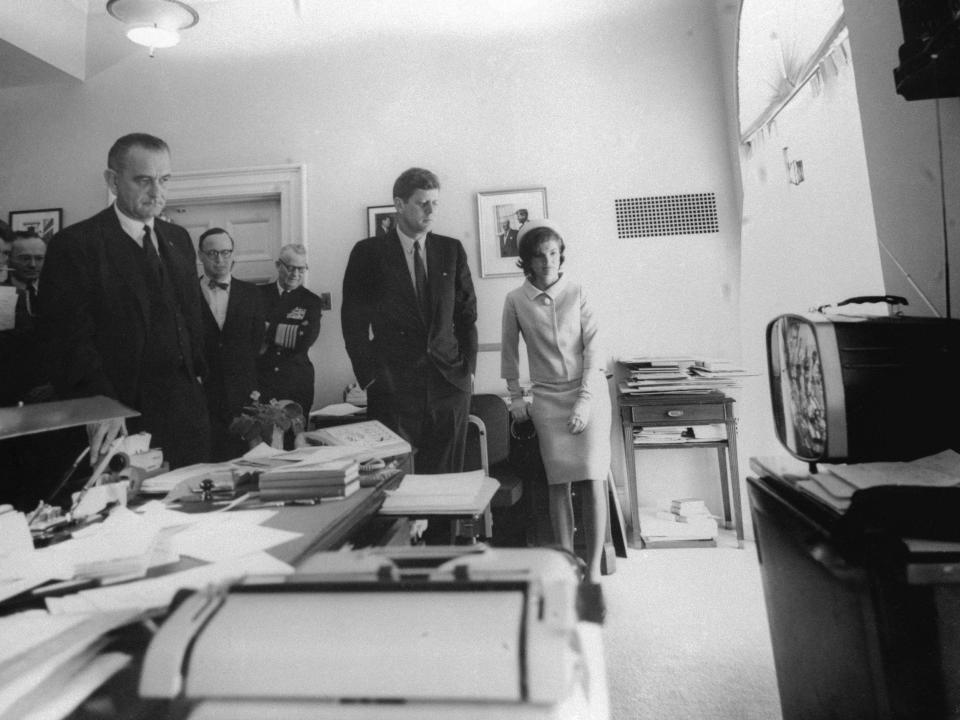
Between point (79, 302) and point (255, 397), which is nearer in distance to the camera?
point (79, 302)

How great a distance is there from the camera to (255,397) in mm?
1990

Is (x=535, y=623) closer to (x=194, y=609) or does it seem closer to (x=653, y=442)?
(x=194, y=609)

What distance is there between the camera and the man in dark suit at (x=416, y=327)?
2180 millimetres

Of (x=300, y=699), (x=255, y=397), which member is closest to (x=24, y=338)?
(x=255, y=397)

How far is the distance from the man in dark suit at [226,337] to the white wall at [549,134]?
37 centimetres

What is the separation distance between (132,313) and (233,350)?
42 cm

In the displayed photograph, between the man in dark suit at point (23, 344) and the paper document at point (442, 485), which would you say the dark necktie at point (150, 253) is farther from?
the paper document at point (442, 485)

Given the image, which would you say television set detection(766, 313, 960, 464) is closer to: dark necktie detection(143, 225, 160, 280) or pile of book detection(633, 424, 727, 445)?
pile of book detection(633, 424, 727, 445)

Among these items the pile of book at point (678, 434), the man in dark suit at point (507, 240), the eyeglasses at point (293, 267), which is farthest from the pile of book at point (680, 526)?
the eyeglasses at point (293, 267)

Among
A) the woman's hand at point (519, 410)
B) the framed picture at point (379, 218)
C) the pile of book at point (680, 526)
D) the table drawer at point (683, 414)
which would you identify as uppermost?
the framed picture at point (379, 218)

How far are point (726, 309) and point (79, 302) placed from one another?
244 centimetres

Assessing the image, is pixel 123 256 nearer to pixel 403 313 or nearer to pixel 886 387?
pixel 403 313

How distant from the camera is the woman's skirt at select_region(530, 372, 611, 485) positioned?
2020mm

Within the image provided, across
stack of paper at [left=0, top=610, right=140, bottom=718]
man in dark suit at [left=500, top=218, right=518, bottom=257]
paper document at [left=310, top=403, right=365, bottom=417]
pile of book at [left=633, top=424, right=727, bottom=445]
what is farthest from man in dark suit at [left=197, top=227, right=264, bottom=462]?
pile of book at [left=633, top=424, right=727, bottom=445]
